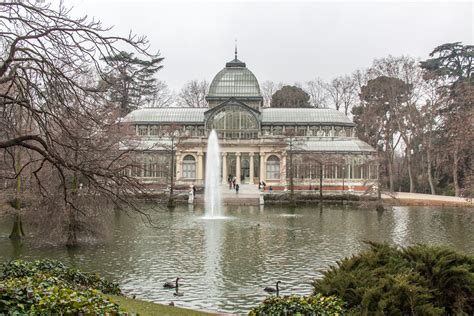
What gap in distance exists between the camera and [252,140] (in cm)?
5628

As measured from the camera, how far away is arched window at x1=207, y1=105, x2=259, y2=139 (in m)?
57.0

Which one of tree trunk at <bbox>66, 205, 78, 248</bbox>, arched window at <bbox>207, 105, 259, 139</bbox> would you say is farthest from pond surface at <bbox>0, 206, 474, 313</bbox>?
arched window at <bbox>207, 105, 259, 139</bbox>

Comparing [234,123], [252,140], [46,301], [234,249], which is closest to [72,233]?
[234,249]

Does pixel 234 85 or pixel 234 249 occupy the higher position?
pixel 234 85

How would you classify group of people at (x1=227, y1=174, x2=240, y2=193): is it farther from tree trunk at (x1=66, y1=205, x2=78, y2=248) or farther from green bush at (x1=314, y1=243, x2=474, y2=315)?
green bush at (x1=314, y1=243, x2=474, y2=315)

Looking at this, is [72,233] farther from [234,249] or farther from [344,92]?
[344,92]

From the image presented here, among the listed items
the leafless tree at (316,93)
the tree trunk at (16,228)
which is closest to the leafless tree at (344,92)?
the leafless tree at (316,93)

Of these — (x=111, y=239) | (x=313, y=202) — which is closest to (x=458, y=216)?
(x=313, y=202)

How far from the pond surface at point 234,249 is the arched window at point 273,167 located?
22.8 m

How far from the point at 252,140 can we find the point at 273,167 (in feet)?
13.0

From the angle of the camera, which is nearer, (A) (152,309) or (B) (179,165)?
(A) (152,309)

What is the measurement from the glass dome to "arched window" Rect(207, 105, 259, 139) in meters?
3.18

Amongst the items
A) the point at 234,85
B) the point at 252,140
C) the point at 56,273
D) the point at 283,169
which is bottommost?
the point at 56,273

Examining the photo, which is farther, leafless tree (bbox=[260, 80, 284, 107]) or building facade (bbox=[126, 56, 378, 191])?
leafless tree (bbox=[260, 80, 284, 107])
